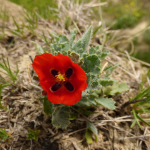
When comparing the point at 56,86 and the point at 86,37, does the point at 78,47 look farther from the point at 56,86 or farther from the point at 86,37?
the point at 56,86

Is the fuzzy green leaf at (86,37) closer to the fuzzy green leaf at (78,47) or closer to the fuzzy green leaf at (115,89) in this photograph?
the fuzzy green leaf at (78,47)

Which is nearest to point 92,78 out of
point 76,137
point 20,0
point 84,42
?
point 84,42

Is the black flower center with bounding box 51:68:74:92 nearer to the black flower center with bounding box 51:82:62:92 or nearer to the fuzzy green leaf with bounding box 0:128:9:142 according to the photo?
the black flower center with bounding box 51:82:62:92

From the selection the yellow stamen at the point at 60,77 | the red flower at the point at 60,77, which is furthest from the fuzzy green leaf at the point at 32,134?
the yellow stamen at the point at 60,77

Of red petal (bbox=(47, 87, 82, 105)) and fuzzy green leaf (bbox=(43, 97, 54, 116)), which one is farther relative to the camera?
fuzzy green leaf (bbox=(43, 97, 54, 116))

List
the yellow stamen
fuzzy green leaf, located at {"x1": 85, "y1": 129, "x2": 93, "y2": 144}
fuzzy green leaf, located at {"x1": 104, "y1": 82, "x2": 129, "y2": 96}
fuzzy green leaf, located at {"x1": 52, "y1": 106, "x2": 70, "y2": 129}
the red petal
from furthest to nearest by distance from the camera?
fuzzy green leaf, located at {"x1": 104, "y1": 82, "x2": 129, "y2": 96} < fuzzy green leaf, located at {"x1": 85, "y1": 129, "x2": 93, "y2": 144} < fuzzy green leaf, located at {"x1": 52, "y1": 106, "x2": 70, "y2": 129} < the yellow stamen < the red petal

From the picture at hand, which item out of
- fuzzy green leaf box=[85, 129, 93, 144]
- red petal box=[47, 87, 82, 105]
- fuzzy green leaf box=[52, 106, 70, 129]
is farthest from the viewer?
fuzzy green leaf box=[85, 129, 93, 144]

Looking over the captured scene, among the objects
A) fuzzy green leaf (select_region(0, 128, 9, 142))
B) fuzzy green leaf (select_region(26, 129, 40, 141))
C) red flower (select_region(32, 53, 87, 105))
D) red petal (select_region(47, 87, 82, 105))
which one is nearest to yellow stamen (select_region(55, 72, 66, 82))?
red flower (select_region(32, 53, 87, 105))
